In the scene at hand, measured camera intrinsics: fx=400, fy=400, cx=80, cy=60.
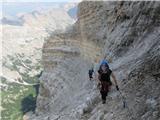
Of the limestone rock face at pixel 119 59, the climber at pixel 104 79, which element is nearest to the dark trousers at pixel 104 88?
the climber at pixel 104 79

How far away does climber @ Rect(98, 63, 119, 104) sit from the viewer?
18.1 m

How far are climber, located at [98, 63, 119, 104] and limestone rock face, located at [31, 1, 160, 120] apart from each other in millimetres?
430

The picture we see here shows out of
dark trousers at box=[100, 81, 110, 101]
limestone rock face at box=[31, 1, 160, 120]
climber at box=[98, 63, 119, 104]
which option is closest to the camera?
limestone rock face at box=[31, 1, 160, 120]

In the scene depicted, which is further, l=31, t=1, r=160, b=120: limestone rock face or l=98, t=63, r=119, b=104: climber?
l=98, t=63, r=119, b=104: climber

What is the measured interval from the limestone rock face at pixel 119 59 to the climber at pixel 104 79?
430 millimetres

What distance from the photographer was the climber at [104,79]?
59.4ft

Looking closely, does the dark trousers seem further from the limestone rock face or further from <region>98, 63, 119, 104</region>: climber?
the limestone rock face

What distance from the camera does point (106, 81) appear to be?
60.8 ft

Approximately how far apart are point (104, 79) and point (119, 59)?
305 inches

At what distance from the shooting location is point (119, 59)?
1025 inches

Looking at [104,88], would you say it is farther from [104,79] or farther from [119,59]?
[119,59]

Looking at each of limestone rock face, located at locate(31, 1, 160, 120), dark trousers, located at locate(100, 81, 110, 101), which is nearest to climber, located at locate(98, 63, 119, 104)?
dark trousers, located at locate(100, 81, 110, 101)

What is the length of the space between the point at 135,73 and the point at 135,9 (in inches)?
364

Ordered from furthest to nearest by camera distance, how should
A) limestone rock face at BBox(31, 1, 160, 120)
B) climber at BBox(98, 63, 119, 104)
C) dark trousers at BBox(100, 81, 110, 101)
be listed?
dark trousers at BBox(100, 81, 110, 101), climber at BBox(98, 63, 119, 104), limestone rock face at BBox(31, 1, 160, 120)
